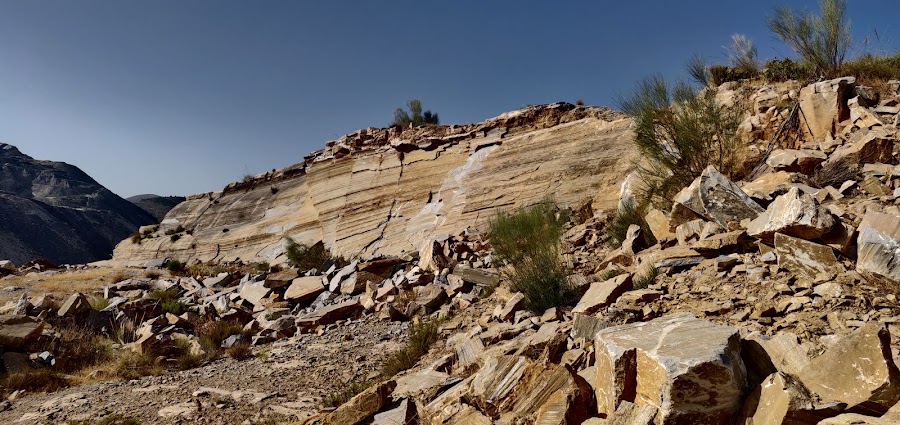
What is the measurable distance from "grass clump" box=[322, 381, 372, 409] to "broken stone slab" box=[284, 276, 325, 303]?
235 inches

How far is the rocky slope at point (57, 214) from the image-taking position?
137ft

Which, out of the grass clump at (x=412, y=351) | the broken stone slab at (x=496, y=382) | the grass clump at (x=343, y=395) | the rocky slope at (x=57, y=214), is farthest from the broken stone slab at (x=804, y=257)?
the rocky slope at (x=57, y=214)

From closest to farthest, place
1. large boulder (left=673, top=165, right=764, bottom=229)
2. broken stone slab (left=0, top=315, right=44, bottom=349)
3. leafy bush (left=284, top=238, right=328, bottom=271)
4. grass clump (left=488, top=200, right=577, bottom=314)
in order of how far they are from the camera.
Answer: large boulder (left=673, top=165, right=764, bottom=229) < grass clump (left=488, top=200, right=577, bottom=314) < broken stone slab (left=0, top=315, right=44, bottom=349) < leafy bush (left=284, top=238, right=328, bottom=271)

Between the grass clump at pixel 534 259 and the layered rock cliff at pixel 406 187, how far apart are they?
5092mm

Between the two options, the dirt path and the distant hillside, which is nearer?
the dirt path

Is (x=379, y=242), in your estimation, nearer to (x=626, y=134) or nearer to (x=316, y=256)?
(x=316, y=256)

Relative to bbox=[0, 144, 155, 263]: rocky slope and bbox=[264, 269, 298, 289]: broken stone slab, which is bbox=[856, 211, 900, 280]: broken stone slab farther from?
bbox=[0, 144, 155, 263]: rocky slope

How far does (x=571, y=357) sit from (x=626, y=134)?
11.8m

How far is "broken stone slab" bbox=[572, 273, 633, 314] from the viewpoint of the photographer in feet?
17.5

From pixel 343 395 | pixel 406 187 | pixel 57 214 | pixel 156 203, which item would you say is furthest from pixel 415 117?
pixel 156 203


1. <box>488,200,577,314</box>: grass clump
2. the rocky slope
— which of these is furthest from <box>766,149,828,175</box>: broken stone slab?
the rocky slope

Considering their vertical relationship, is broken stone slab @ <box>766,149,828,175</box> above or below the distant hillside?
below

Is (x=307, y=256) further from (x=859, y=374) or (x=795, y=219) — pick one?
(x=859, y=374)

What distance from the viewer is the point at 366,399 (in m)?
4.06
